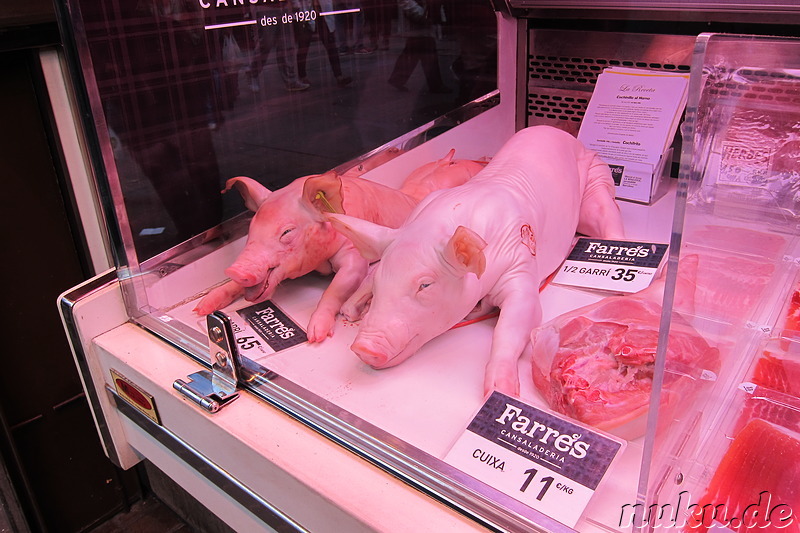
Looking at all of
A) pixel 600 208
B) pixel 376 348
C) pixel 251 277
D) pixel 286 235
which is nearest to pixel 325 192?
pixel 286 235

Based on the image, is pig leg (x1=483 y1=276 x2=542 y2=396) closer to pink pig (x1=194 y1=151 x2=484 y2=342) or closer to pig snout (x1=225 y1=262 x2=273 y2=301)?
pink pig (x1=194 y1=151 x2=484 y2=342)

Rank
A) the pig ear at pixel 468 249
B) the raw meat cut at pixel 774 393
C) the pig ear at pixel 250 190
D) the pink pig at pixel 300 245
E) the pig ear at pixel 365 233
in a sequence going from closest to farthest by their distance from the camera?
the raw meat cut at pixel 774 393 → the pig ear at pixel 468 249 → the pig ear at pixel 365 233 → the pink pig at pixel 300 245 → the pig ear at pixel 250 190

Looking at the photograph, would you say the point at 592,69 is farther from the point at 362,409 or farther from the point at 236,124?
the point at 362,409

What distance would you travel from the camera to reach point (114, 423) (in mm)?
1483

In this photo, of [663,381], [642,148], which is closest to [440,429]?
[663,381]

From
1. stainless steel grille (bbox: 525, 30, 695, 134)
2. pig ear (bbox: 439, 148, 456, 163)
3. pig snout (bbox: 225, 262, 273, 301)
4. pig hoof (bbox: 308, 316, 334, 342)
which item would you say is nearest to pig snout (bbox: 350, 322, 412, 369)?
pig hoof (bbox: 308, 316, 334, 342)

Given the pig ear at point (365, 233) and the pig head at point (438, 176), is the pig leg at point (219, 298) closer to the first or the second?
the pig ear at point (365, 233)

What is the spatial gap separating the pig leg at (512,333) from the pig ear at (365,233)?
0.26 meters

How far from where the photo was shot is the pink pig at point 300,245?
1.34 meters

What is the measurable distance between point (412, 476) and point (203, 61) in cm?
96

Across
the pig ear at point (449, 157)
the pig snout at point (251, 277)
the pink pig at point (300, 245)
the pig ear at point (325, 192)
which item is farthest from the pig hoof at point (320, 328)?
the pig ear at point (449, 157)

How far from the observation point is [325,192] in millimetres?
1362

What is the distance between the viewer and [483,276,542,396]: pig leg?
3.55ft

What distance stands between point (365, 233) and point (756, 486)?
2.43 feet
